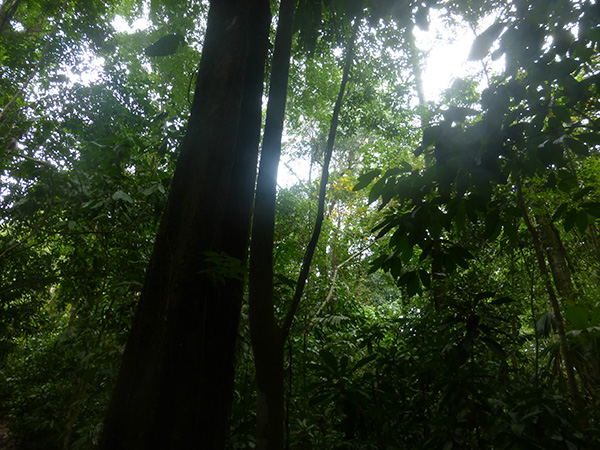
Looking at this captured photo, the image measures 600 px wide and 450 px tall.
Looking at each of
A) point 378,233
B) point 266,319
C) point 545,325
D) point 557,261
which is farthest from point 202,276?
point 557,261

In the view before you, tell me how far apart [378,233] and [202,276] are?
5.83ft

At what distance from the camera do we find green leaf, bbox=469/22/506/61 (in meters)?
1.16

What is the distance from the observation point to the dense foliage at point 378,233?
1187 mm

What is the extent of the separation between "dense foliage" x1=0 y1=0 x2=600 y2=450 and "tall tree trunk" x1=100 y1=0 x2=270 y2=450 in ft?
0.50

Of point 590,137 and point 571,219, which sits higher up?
point 590,137

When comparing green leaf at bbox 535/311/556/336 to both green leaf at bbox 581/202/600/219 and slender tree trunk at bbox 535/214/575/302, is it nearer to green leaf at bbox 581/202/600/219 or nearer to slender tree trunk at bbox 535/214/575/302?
slender tree trunk at bbox 535/214/575/302

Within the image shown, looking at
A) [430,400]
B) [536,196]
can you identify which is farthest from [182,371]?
[536,196]

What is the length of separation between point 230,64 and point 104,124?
12.7 feet

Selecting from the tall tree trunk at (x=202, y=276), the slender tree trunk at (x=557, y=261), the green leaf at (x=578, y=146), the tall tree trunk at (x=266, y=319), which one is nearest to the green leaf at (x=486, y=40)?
the green leaf at (x=578, y=146)

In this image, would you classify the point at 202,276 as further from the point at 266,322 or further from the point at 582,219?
the point at 582,219

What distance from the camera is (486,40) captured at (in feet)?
3.83

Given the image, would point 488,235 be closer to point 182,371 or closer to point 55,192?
point 182,371

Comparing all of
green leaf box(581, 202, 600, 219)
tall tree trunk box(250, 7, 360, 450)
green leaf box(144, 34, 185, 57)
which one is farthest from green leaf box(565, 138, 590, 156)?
green leaf box(144, 34, 185, 57)

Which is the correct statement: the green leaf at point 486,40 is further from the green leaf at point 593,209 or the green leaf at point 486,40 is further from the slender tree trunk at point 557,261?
the slender tree trunk at point 557,261
